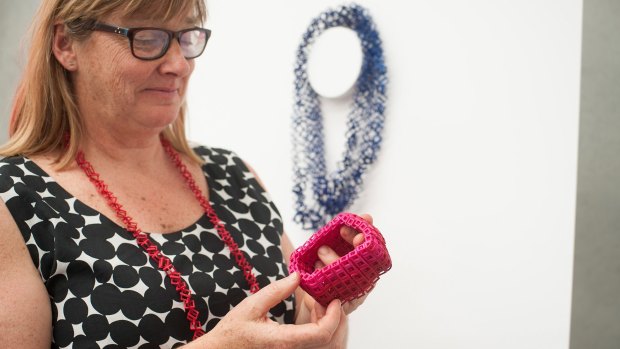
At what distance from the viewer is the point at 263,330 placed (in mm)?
896

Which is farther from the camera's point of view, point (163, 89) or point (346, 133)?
point (346, 133)

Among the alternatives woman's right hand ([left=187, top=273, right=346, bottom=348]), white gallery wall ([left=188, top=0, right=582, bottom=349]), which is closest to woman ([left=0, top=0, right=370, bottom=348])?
woman's right hand ([left=187, top=273, right=346, bottom=348])

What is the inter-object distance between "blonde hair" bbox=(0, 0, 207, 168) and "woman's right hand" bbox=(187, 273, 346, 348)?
478 mm

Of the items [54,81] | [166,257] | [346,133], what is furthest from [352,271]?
[346,133]

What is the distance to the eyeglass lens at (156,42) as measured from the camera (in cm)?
109

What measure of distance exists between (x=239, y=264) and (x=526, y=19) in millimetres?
981

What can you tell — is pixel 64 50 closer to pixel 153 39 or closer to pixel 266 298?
pixel 153 39

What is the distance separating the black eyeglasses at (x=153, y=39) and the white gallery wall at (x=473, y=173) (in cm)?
81

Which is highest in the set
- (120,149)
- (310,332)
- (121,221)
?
(120,149)

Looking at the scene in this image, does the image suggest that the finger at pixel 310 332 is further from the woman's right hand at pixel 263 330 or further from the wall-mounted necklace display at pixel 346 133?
the wall-mounted necklace display at pixel 346 133

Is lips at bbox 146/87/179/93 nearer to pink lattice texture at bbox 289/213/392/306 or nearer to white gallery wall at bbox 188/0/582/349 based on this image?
pink lattice texture at bbox 289/213/392/306

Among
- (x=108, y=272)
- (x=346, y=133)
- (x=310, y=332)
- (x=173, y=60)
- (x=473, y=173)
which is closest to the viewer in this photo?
(x=310, y=332)

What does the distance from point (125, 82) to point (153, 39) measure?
100mm

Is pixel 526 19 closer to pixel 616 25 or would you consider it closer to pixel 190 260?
pixel 616 25
